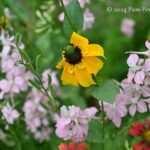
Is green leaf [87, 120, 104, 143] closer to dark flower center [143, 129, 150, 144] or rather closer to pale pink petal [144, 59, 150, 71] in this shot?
dark flower center [143, 129, 150, 144]

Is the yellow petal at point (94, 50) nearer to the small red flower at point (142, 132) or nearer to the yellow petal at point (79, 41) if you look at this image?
the yellow petal at point (79, 41)

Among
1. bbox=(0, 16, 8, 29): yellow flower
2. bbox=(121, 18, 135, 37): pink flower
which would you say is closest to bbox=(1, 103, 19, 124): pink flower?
bbox=(0, 16, 8, 29): yellow flower

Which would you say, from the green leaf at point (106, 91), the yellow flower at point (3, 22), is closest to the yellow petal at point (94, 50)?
the green leaf at point (106, 91)

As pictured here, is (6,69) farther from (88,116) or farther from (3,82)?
(88,116)

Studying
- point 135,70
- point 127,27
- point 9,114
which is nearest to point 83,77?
point 135,70

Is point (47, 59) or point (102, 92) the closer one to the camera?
point (102, 92)

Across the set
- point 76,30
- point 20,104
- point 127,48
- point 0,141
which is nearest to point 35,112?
point 20,104
